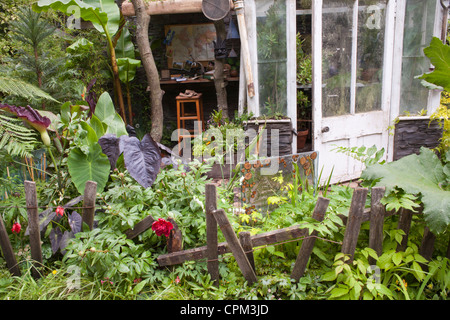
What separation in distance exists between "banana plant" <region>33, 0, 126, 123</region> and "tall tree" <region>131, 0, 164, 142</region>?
0.30 meters

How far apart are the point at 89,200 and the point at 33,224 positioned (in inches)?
14.3

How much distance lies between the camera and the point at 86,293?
77.2 inches

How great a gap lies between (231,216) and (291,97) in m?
2.03

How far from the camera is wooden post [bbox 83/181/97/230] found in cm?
202

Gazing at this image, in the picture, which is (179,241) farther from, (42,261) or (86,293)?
(42,261)

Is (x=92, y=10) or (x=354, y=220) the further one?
(x=92, y=10)

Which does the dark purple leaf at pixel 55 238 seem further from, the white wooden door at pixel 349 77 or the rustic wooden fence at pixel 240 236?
the white wooden door at pixel 349 77

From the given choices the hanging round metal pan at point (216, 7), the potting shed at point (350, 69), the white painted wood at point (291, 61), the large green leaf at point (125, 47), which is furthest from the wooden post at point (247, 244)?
the large green leaf at point (125, 47)

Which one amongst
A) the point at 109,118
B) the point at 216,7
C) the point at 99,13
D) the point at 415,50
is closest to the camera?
the point at 109,118

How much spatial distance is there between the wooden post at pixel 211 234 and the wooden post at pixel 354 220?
0.73 m

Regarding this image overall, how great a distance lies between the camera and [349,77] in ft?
12.9

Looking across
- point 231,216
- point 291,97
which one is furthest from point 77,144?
point 291,97

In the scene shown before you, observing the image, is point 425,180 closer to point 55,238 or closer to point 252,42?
point 55,238

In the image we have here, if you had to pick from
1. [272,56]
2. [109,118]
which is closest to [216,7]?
[272,56]
